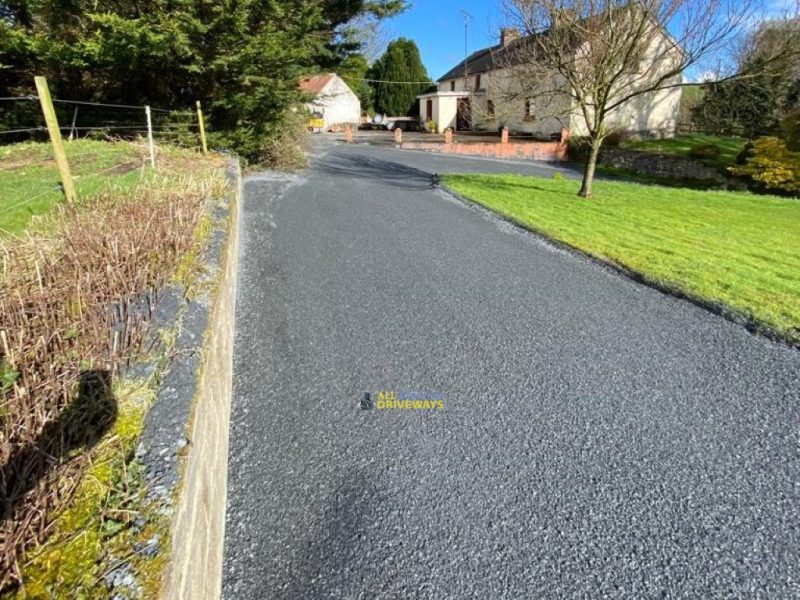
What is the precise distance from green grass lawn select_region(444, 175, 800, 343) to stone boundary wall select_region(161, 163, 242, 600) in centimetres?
478

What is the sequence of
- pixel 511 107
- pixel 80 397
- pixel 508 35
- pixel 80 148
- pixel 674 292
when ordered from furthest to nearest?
pixel 511 107 < pixel 508 35 < pixel 80 148 < pixel 674 292 < pixel 80 397

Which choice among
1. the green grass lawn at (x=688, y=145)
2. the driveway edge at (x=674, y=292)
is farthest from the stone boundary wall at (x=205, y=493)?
the green grass lawn at (x=688, y=145)

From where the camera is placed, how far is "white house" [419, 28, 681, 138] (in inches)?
525

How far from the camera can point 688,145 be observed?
25797mm

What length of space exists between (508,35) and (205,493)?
13.9 m

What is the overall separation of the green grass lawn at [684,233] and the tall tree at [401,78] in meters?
35.3

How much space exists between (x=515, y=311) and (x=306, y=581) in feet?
11.1

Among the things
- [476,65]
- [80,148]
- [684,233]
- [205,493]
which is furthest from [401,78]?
[205,493]

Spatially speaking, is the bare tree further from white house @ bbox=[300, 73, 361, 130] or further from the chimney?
white house @ bbox=[300, 73, 361, 130]

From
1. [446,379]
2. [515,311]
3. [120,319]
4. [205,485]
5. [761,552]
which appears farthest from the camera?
[515,311]

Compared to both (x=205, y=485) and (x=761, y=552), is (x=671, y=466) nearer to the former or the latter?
(x=761, y=552)

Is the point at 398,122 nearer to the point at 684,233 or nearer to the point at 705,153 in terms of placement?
the point at 705,153

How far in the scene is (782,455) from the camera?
268 cm

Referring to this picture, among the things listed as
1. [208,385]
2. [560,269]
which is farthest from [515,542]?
[560,269]
